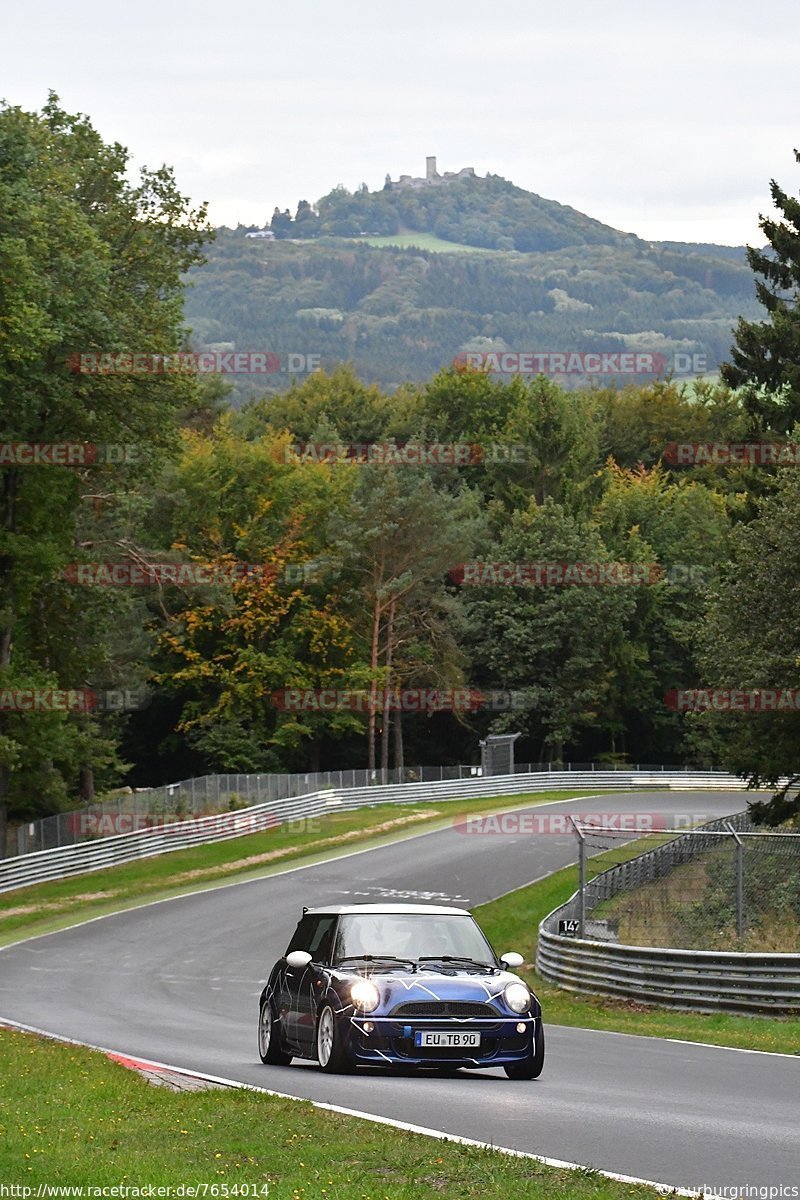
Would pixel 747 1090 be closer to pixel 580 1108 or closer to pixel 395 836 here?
pixel 580 1108

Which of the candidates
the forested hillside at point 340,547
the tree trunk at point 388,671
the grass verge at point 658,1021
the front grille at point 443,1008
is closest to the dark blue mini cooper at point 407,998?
the front grille at point 443,1008

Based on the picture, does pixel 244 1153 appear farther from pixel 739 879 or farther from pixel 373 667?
pixel 373 667

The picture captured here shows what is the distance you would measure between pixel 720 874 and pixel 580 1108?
17088 mm

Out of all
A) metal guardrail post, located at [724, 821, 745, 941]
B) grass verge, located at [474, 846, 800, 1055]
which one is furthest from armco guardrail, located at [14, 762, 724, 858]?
metal guardrail post, located at [724, 821, 745, 941]

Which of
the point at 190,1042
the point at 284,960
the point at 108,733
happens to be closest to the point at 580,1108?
the point at 284,960

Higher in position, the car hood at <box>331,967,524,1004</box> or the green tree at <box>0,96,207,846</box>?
the green tree at <box>0,96,207,846</box>

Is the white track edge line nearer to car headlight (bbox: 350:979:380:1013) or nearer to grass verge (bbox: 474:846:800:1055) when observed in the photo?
car headlight (bbox: 350:979:380:1013)

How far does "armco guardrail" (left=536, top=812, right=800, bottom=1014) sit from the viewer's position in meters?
21.5

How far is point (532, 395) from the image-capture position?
97.0m

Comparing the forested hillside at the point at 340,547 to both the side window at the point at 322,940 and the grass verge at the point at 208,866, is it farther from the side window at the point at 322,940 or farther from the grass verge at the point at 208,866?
the side window at the point at 322,940

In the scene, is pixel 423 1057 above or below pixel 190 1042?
above

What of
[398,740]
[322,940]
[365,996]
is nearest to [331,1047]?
[365,996]

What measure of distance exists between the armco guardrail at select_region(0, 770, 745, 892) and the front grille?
34.1 metres

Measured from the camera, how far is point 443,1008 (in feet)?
43.3
